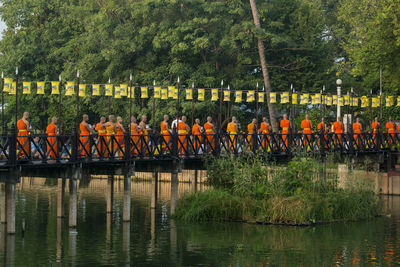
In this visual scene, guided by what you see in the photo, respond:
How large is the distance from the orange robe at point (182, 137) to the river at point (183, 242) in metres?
2.53

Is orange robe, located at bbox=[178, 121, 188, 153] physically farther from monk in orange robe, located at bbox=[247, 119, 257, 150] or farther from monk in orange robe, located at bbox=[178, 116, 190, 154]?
monk in orange robe, located at bbox=[247, 119, 257, 150]

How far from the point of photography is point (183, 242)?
83.9 feet

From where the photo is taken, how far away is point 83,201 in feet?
124

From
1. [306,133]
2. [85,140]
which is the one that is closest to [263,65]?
[306,133]

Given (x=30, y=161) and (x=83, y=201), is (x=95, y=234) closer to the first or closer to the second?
(x=30, y=161)

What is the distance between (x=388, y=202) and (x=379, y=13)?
14.5 meters

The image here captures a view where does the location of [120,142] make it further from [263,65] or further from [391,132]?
[263,65]

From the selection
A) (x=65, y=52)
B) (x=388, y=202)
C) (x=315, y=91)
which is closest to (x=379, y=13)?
(x=315, y=91)

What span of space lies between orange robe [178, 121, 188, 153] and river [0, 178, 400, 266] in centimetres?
253

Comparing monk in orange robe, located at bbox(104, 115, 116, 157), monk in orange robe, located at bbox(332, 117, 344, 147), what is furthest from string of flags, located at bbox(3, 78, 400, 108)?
monk in orange robe, located at bbox(332, 117, 344, 147)

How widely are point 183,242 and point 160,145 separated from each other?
581cm

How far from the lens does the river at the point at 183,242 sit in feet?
74.1

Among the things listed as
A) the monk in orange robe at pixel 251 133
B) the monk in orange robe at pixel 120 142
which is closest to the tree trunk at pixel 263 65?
the monk in orange robe at pixel 251 133

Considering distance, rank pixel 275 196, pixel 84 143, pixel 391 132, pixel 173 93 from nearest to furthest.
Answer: pixel 84 143, pixel 275 196, pixel 173 93, pixel 391 132
